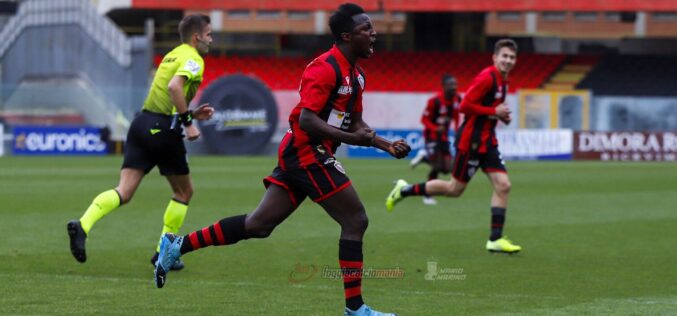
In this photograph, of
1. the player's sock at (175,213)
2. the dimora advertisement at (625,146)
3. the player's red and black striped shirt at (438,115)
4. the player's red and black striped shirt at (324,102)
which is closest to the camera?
the player's red and black striped shirt at (324,102)

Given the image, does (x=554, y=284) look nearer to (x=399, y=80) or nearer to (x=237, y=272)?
(x=237, y=272)

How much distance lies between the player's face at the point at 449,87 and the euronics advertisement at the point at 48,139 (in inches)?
794

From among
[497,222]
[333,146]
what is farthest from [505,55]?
[333,146]

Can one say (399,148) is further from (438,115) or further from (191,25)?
(438,115)

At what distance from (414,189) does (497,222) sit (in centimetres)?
197

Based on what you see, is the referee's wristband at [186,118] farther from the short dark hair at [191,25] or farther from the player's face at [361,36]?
the player's face at [361,36]

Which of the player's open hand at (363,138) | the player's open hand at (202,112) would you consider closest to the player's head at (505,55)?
the player's open hand at (202,112)

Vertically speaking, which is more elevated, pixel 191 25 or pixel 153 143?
pixel 191 25

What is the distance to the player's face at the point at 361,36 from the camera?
7.49 meters

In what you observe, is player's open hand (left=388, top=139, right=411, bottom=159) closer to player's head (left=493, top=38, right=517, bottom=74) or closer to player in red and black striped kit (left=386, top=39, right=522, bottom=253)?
player in red and black striped kit (left=386, top=39, right=522, bottom=253)

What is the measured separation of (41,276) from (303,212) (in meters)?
7.61

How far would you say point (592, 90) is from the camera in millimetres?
45469

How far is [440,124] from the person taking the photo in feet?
67.4

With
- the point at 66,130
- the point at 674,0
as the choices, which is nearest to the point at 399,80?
the point at 674,0
